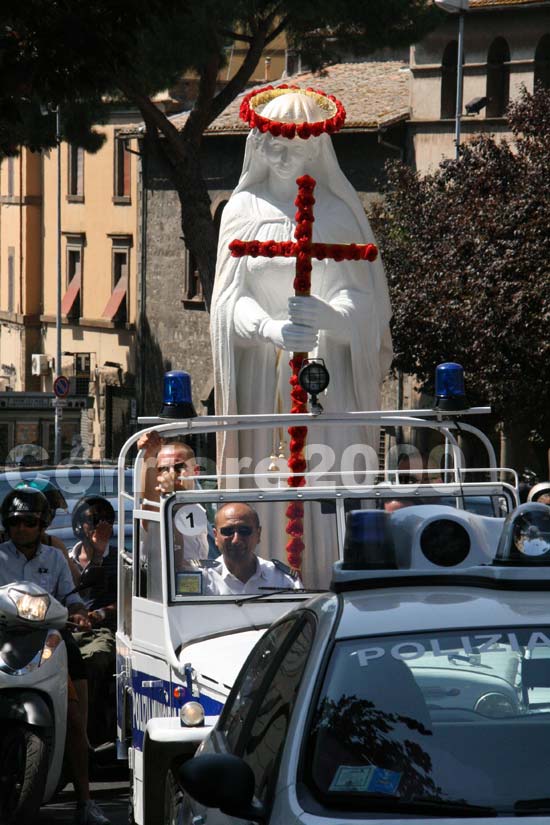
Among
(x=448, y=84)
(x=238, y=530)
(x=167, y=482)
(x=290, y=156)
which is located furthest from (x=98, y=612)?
(x=448, y=84)

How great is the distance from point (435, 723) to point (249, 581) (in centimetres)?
345

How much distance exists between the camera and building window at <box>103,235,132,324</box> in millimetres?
47688

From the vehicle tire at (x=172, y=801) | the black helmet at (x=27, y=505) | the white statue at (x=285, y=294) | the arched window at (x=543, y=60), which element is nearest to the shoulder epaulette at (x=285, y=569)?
the black helmet at (x=27, y=505)

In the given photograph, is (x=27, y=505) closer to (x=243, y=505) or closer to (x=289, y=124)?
(x=243, y=505)

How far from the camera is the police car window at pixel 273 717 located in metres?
4.05

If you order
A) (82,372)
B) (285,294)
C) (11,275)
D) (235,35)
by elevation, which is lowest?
(285,294)

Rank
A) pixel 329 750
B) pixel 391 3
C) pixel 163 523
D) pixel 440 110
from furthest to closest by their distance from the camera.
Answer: pixel 440 110, pixel 391 3, pixel 163 523, pixel 329 750

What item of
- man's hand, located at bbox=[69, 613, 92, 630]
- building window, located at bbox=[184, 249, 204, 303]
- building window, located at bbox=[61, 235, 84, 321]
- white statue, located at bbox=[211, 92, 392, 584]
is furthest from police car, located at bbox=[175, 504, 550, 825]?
building window, located at bbox=[61, 235, 84, 321]

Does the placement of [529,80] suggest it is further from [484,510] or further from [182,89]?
[484,510]

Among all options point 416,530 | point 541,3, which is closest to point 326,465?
point 416,530

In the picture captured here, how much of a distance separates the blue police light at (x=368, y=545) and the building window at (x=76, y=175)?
152 feet

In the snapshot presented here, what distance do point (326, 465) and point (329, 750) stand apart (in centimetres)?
532

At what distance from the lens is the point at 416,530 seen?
469cm

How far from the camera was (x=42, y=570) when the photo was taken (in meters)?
8.46
